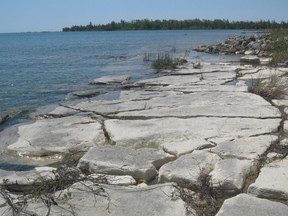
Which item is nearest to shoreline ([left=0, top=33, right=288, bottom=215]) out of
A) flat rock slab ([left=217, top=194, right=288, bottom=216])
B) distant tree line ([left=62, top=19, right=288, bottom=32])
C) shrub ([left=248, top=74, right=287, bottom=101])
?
flat rock slab ([left=217, top=194, right=288, bottom=216])

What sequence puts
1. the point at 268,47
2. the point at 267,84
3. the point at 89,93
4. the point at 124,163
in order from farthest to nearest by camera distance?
1. the point at 268,47
2. the point at 89,93
3. the point at 267,84
4. the point at 124,163

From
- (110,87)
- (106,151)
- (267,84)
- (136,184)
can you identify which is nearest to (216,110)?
(267,84)

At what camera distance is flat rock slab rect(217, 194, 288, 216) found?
2.54 meters

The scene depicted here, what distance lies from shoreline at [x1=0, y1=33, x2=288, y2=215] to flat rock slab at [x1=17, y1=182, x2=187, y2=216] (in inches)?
0.5

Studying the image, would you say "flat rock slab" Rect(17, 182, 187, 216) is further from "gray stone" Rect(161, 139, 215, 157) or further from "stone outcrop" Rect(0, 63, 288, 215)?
"gray stone" Rect(161, 139, 215, 157)

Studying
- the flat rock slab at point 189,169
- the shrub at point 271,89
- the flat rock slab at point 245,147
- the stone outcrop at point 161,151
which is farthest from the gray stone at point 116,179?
the shrub at point 271,89

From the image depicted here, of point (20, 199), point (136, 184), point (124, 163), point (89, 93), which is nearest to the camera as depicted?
point (20, 199)

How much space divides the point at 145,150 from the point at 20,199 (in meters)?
1.32

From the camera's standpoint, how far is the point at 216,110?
5289mm

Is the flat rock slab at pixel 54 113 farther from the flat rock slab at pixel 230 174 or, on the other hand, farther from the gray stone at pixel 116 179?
the flat rock slab at pixel 230 174

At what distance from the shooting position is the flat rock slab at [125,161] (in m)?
3.31

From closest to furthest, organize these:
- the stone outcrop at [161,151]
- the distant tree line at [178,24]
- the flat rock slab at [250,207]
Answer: the flat rock slab at [250,207], the stone outcrop at [161,151], the distant tree line at [178,24]

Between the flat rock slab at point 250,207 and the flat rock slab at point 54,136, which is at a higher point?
the flat rock slab at point 250,207

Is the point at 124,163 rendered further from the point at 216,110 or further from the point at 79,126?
the point at 216,110
